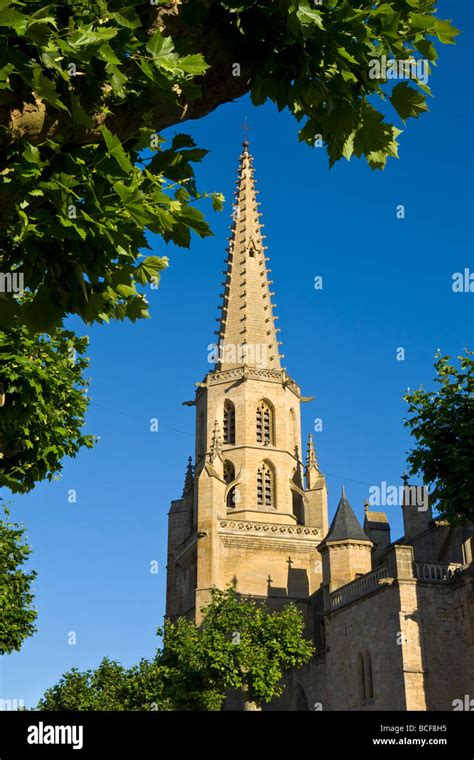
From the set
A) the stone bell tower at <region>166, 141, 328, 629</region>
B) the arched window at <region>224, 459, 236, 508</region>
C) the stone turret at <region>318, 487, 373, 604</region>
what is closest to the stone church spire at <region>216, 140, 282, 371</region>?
the stone bell tower at <region>166, 141, 328, 629</region>

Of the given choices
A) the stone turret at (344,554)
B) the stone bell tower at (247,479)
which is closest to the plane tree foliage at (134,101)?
the stone turret at (344,554)

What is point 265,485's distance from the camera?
5556cm

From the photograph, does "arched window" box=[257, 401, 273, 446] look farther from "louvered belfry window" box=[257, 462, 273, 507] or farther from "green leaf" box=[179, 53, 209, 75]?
"green leaf" box=[179, 53, 209, 75]

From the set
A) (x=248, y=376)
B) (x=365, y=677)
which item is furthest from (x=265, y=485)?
(x=365, y=677)

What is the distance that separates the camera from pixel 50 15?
15.4 feet

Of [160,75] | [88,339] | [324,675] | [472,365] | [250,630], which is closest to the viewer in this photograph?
[160,75]

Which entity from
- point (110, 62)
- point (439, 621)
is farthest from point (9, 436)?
point (439, 621)

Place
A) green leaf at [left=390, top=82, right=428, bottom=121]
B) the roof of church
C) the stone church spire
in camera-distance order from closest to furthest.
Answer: green leaf at [left=390, top=82, right=428, bottom=121] < the roof of church < the stone church spire

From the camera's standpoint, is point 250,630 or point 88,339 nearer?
point 88,339

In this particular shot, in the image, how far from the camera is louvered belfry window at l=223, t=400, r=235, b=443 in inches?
2240

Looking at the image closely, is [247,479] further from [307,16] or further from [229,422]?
[307,16]

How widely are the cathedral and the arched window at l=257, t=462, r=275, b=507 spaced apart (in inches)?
3.3
